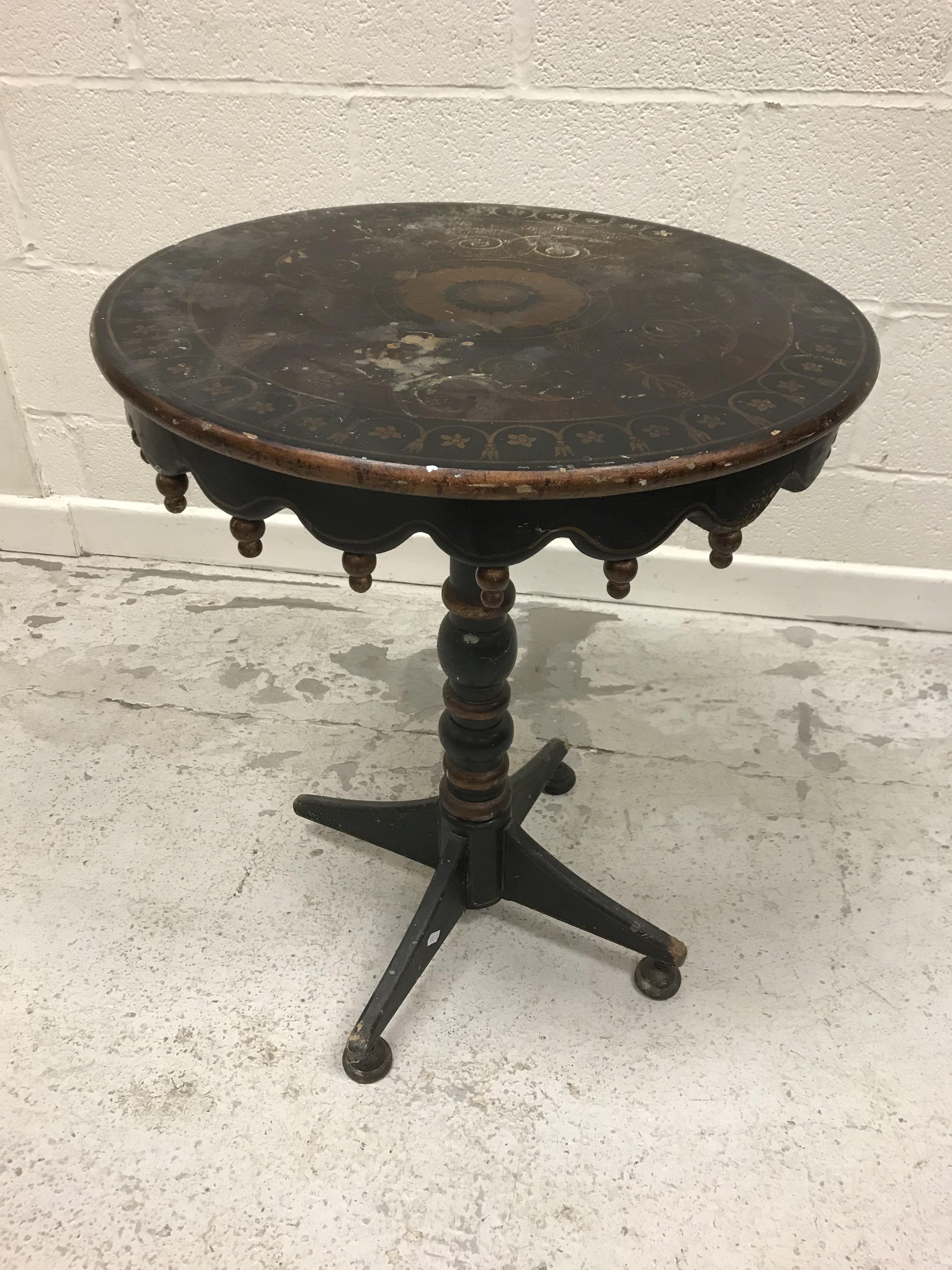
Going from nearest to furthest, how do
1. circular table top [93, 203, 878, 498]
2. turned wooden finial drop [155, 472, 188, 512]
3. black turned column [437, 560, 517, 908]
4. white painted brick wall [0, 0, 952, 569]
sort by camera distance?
circular table top [93, 203, 878, 498] < turned wooden finial drop [155, 472, 188, 512] < black turned column [437, 560, 517, 908] < white painted brick wall [0, 0, 952, 569]

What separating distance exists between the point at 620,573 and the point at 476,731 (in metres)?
0.57

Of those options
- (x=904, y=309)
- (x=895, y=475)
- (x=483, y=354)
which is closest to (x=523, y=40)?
(x=904, y=309)

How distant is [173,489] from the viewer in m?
1.22

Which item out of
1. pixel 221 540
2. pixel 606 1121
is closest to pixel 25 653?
pixel 221 540

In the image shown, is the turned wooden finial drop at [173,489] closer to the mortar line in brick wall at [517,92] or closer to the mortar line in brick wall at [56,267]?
the mortar line in brick wall at [517,92]

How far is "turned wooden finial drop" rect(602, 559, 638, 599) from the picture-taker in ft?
3.45

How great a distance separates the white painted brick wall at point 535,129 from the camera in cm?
192

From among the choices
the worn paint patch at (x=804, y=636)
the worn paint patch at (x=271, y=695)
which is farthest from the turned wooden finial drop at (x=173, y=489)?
the worn paint patch at (x=804, y=636)

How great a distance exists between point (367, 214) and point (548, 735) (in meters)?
1.15

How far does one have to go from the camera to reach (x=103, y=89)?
6.97ft

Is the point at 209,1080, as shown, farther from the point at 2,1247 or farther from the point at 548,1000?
the point at 548,1000

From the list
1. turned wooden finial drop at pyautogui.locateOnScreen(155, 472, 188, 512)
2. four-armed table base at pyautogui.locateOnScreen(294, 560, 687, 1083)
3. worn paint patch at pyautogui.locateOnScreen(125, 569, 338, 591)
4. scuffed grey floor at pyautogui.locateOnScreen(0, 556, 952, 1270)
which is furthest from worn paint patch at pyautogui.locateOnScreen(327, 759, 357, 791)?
turned wooden finial drop at pyautogui.locateOnScreen(155, 472, 188, 512)

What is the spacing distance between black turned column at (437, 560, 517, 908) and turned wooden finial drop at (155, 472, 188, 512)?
1.24 feet

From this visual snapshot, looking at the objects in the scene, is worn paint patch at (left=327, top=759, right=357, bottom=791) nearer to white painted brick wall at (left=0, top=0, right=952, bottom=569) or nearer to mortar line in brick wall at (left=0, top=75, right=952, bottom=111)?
white painted brick wall at (left=0, top=0, right=952, bottom=569)
